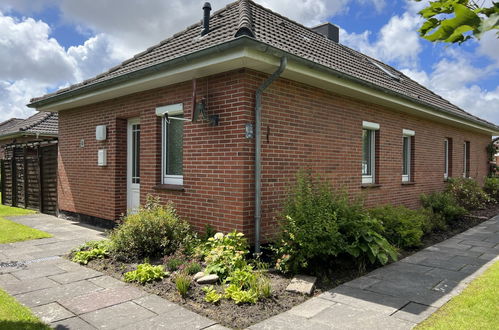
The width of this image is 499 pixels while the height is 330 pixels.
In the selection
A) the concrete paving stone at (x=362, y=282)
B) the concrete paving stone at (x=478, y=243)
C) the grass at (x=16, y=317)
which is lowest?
the concrete paving stone at (x=478, y=243)

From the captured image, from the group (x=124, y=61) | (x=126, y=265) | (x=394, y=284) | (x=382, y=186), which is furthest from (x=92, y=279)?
(x=382, y=186)

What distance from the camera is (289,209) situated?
5379 millimetres

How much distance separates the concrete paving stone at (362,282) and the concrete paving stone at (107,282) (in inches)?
118

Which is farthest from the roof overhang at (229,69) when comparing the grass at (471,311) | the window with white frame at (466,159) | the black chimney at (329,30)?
the window with white frame at (466,159)

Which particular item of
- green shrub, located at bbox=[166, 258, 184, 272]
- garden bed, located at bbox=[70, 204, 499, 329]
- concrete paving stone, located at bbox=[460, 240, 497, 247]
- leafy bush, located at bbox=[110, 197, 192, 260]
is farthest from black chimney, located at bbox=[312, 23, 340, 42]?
green shrub, located at bbox=[166, 258, 184, 272]

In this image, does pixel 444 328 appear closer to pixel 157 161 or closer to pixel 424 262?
pixel 424 262

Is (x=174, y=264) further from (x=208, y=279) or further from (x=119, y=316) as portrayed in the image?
(x=119, y=316)

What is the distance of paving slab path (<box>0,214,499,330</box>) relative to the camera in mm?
3625

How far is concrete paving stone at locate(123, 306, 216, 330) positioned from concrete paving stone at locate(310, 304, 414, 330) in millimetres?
1117

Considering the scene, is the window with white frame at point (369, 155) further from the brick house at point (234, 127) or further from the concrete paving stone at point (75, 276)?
the concrete paving stone at point (75, 276)

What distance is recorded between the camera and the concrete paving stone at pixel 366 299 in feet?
13.2

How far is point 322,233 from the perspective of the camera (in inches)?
192

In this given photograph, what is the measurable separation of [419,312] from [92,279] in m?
4.07

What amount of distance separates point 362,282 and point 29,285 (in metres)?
4.34
